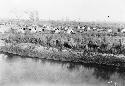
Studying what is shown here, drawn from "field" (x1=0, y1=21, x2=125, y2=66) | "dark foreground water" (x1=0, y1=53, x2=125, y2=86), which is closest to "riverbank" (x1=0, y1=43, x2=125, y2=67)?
"field" (x1=0, y1=21, x2=125, y2=66)

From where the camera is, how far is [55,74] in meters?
19.9

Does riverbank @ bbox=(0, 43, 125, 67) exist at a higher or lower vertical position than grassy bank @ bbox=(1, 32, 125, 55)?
lower

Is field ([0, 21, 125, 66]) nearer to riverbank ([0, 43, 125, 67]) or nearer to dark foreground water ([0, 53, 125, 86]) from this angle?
riverbank ([0, 43, 125, 67])

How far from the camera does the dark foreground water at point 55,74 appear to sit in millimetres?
17844

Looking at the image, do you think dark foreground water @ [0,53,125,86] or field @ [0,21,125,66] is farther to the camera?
field @ [0,21,125,66]

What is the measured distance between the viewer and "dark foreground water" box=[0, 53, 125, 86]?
58.5 ft

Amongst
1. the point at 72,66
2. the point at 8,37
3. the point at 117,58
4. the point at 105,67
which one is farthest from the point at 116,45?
the point at 8,37

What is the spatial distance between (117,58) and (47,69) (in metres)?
7.26

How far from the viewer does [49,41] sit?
28922 mm

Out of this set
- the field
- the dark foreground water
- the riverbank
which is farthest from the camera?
the field

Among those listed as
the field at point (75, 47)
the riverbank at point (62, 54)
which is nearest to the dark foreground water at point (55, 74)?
the riverbank at point (62, 54)

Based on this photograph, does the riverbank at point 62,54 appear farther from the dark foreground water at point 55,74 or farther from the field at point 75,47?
the dark foreground water at point 55,74

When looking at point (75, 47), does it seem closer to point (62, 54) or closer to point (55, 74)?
point (62, 54)

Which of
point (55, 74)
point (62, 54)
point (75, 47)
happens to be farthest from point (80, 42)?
point (55, 74)
